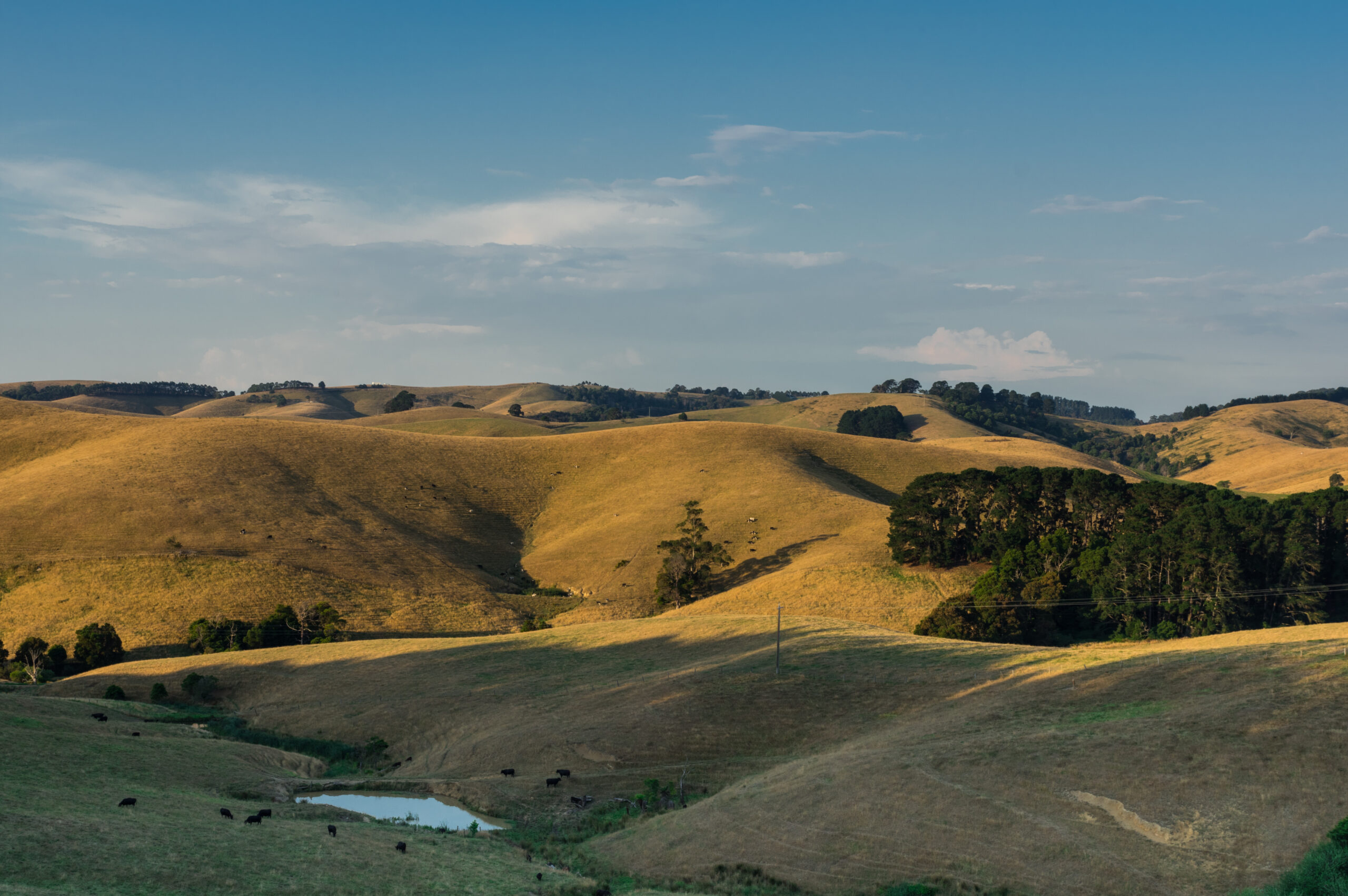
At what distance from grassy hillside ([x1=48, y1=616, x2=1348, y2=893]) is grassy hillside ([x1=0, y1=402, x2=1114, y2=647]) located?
932 inches

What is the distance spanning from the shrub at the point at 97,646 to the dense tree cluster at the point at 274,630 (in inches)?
214

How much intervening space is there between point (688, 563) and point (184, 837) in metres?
74.5

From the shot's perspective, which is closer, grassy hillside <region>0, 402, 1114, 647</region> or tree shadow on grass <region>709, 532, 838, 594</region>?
grassy hillside <region>0, 402, 1114, 647</region>

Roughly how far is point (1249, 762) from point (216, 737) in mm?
45678

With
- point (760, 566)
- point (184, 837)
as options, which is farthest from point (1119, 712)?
point (760, 566)

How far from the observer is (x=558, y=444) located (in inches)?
5876

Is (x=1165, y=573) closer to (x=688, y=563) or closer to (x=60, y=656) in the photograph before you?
(x=688, y=563)

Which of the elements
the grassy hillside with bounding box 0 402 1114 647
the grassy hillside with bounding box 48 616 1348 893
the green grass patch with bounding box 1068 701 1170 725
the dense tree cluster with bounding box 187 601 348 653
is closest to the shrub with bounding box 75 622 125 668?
the grassy hillside with bounding box 0 402 1114 647

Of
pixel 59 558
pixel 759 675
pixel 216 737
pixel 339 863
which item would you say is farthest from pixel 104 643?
pixel 339 863

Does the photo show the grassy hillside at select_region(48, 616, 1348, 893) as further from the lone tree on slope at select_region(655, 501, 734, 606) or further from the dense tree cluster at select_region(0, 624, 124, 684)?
the lone tree on slope at select_region(655, 501, 734, 606)

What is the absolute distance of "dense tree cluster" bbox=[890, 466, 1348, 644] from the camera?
73562 millimetres

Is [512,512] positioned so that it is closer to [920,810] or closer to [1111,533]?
[1111,533]

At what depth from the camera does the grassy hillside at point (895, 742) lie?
85.0ft

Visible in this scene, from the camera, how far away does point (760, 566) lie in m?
99.9
